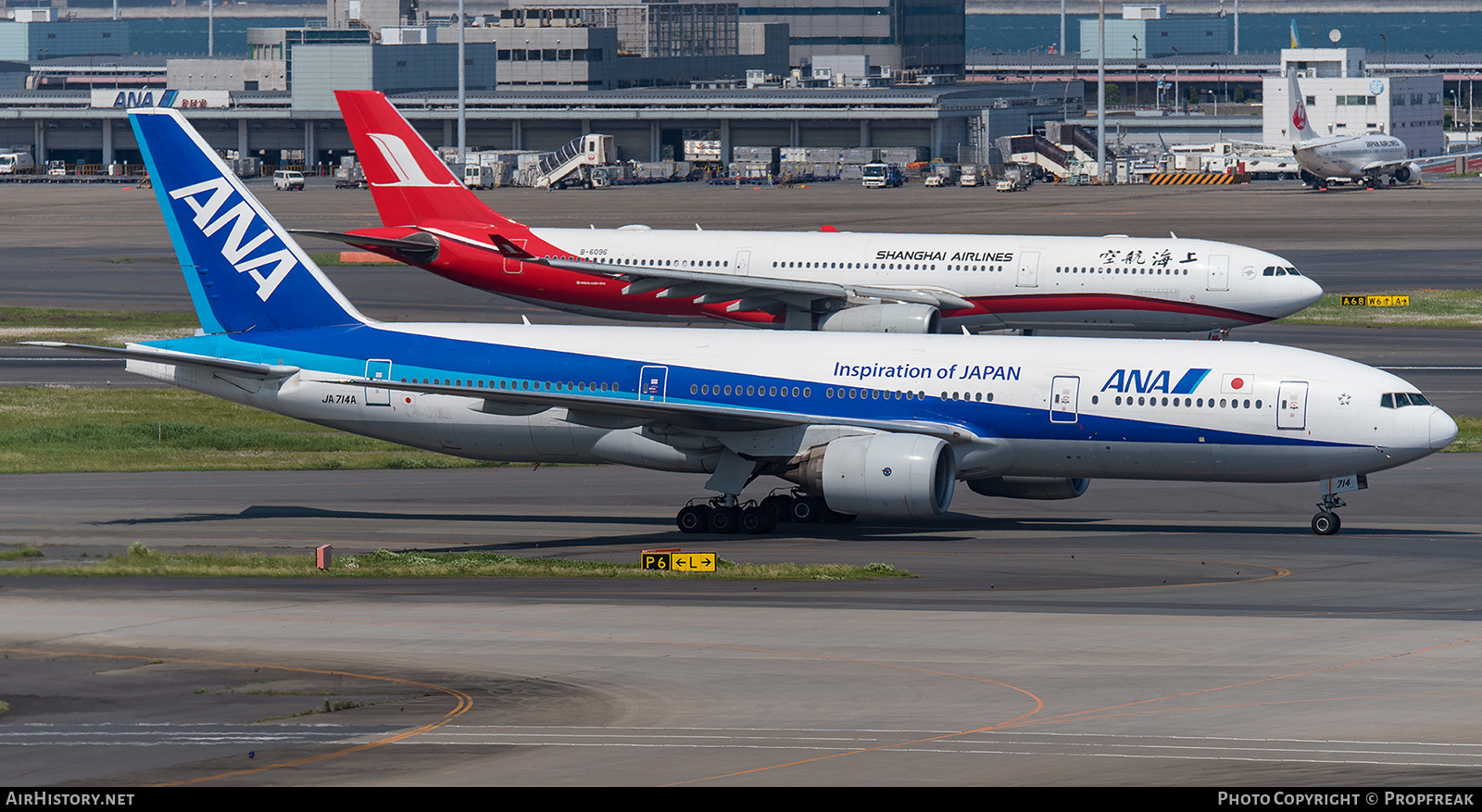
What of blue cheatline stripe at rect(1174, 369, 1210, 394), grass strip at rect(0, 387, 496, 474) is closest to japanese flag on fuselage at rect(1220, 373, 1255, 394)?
blue cheatline stripe at rect(1174, 369, 1210, 394)

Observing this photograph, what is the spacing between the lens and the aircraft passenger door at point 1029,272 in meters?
65.3

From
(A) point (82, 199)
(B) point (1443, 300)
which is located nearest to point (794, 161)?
(A) point (82, 199)

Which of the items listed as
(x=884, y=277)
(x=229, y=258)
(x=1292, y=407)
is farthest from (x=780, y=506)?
(x=884, y=277)

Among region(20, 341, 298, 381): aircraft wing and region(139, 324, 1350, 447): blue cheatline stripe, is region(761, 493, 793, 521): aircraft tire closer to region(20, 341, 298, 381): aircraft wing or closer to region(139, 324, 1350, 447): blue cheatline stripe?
region(139, 324, 1350, 447): blue cheatline stripe

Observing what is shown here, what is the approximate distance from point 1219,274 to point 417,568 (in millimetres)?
38999

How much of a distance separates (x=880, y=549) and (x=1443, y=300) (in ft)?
183

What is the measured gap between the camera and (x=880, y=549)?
126 feet

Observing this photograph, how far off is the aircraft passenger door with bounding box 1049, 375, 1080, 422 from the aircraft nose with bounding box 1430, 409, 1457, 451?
7.46 m

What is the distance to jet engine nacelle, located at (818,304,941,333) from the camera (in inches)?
2392

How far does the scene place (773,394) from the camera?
4041cm

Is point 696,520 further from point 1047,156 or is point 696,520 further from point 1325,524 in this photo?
point 1047,156

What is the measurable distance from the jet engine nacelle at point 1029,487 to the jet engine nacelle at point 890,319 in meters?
18.9
